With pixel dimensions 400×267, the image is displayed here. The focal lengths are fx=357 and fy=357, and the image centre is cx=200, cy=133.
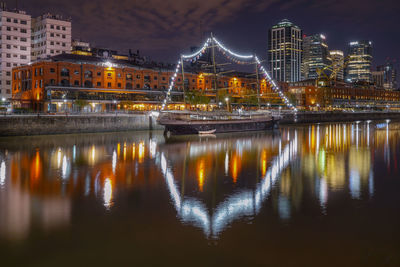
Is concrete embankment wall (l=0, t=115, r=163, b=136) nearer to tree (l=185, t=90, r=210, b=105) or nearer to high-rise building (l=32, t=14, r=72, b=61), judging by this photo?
tree (l=185, t=90, r=210, b=105)

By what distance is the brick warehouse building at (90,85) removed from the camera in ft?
203

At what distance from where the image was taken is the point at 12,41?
282 feet

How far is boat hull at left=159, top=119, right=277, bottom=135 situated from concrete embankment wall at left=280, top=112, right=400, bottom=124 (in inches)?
987

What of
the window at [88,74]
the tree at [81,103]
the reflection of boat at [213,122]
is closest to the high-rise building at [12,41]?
the window at [88,74]

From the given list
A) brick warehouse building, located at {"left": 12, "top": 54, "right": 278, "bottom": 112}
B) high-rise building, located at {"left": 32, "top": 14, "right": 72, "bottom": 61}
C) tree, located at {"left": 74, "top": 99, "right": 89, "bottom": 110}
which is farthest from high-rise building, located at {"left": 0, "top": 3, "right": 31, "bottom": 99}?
tree, located at {"left": 74, "top": 99, "right": 89, "bottom": 110}

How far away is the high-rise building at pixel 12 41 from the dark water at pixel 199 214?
7085 cm

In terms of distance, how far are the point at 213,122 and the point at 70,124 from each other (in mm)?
18646

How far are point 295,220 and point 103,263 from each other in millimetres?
5744

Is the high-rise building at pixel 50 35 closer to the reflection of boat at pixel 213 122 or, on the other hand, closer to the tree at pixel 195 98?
the tree at pixel 195 98

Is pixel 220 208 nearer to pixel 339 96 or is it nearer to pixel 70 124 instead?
pixel 70 124

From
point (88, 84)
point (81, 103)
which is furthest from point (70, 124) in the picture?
point (88, 84)

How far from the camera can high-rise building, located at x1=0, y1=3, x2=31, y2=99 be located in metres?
82.6

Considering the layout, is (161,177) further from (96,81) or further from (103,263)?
(96,81)

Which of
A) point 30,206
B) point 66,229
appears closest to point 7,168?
point 30,206
